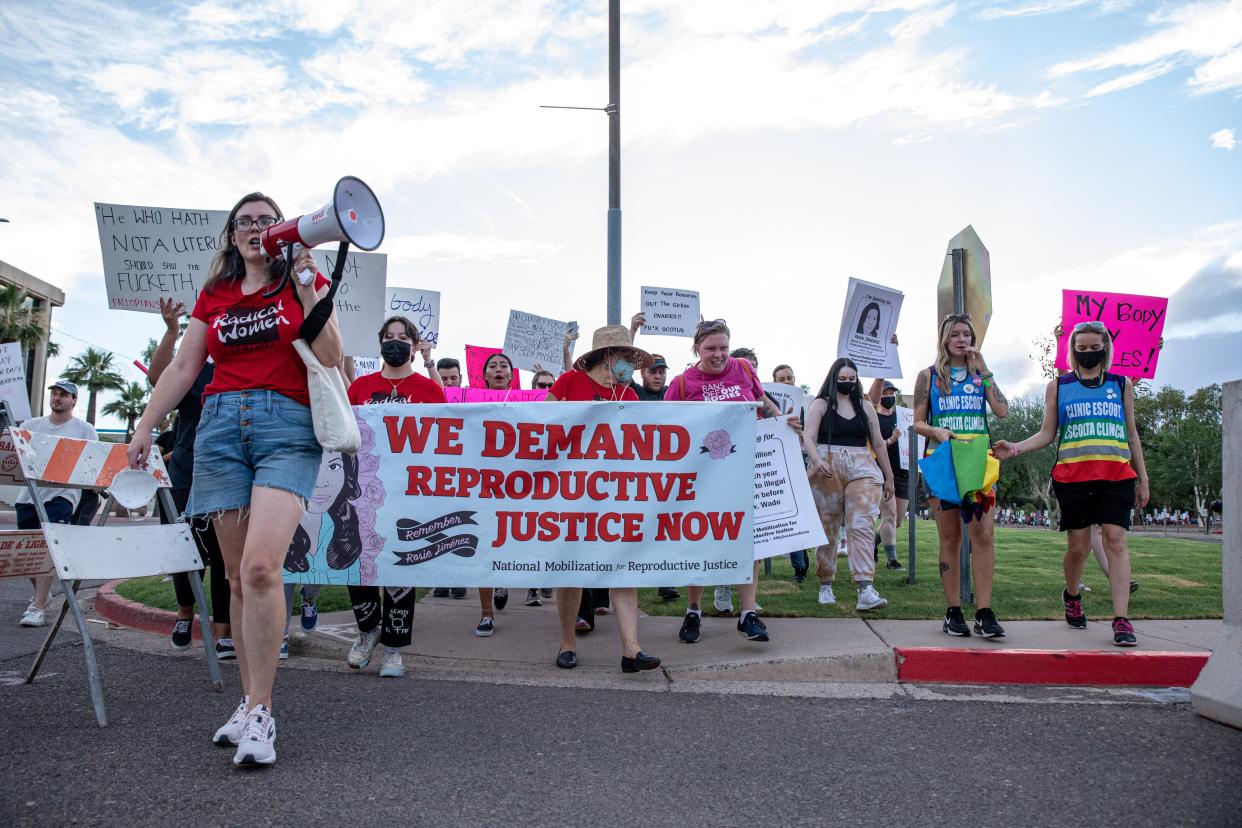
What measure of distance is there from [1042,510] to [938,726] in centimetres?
8440

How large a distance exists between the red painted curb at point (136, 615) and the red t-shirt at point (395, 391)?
1.83 m

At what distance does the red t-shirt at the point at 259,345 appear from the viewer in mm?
3295

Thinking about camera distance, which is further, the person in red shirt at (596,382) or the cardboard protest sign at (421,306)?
the cardboard protest sign at (421,306)

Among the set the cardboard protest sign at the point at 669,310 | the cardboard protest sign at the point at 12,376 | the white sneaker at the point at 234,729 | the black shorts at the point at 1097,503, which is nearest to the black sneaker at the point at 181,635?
the white sneaker at the point at 234,729

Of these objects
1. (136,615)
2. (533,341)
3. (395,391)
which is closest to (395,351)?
(395,391)

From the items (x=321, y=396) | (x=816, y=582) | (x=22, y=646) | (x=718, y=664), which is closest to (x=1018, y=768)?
(x=718, y=664)

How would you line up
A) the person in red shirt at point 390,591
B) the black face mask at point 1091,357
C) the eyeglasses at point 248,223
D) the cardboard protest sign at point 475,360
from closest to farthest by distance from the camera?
the eyeglasses at point 248,223 < the person in red shirt at point 390,591 < the black face mask at point 1091,357 < the cardboard protest sign at point 475,360

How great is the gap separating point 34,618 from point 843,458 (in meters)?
5.80

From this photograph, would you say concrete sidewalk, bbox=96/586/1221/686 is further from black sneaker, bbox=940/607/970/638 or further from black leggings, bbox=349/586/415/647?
black leggings, bbox=349/586/415/647

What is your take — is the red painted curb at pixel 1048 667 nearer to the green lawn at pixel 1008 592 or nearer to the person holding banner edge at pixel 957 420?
the person holding banner edge at pixel 957 420

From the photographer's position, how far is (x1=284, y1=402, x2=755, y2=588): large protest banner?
5016 millimetres

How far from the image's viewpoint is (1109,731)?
3652 mm

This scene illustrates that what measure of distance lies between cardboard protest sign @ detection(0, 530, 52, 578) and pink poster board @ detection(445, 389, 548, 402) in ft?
12.5

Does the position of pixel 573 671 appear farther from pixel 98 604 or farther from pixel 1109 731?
pixel 98 604
